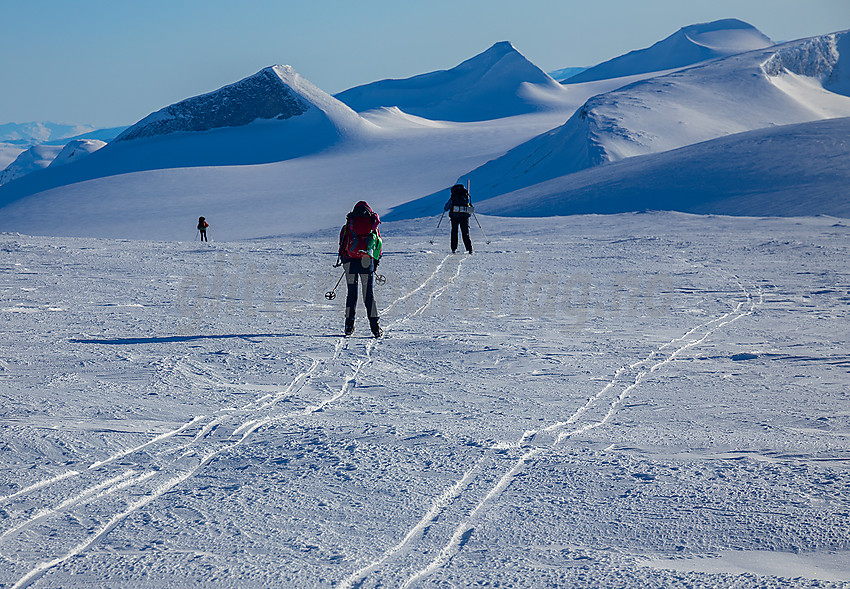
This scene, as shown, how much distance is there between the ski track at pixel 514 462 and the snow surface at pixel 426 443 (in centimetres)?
2

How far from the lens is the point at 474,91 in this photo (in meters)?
121

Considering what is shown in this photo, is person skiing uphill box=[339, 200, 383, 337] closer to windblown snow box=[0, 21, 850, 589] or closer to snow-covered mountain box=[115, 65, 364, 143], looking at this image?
windblown snow box=[0, 21, 850, 589]

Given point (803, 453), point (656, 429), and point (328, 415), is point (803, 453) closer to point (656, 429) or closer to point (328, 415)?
point (656, 429)

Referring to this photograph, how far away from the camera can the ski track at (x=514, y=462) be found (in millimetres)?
3402

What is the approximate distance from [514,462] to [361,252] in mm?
4158

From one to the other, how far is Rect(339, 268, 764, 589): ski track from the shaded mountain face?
89104 mm

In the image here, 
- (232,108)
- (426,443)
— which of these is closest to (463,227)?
(426,443)

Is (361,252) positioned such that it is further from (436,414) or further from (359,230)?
(436,414)

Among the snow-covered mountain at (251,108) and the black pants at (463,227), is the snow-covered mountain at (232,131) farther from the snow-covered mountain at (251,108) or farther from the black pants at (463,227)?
the black pants at (463,227)

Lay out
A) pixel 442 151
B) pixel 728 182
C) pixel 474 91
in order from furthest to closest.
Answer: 1. pixel 474 91
2. pixel 442 151
3. pixel 728 182

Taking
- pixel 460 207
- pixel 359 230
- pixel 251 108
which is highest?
pixel 251 108

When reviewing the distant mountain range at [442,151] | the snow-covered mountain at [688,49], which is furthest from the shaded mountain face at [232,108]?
the snow-covered mountain at [688,49]

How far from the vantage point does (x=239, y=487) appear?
165 inches

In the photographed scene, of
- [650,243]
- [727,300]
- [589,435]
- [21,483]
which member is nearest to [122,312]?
[21,483]
